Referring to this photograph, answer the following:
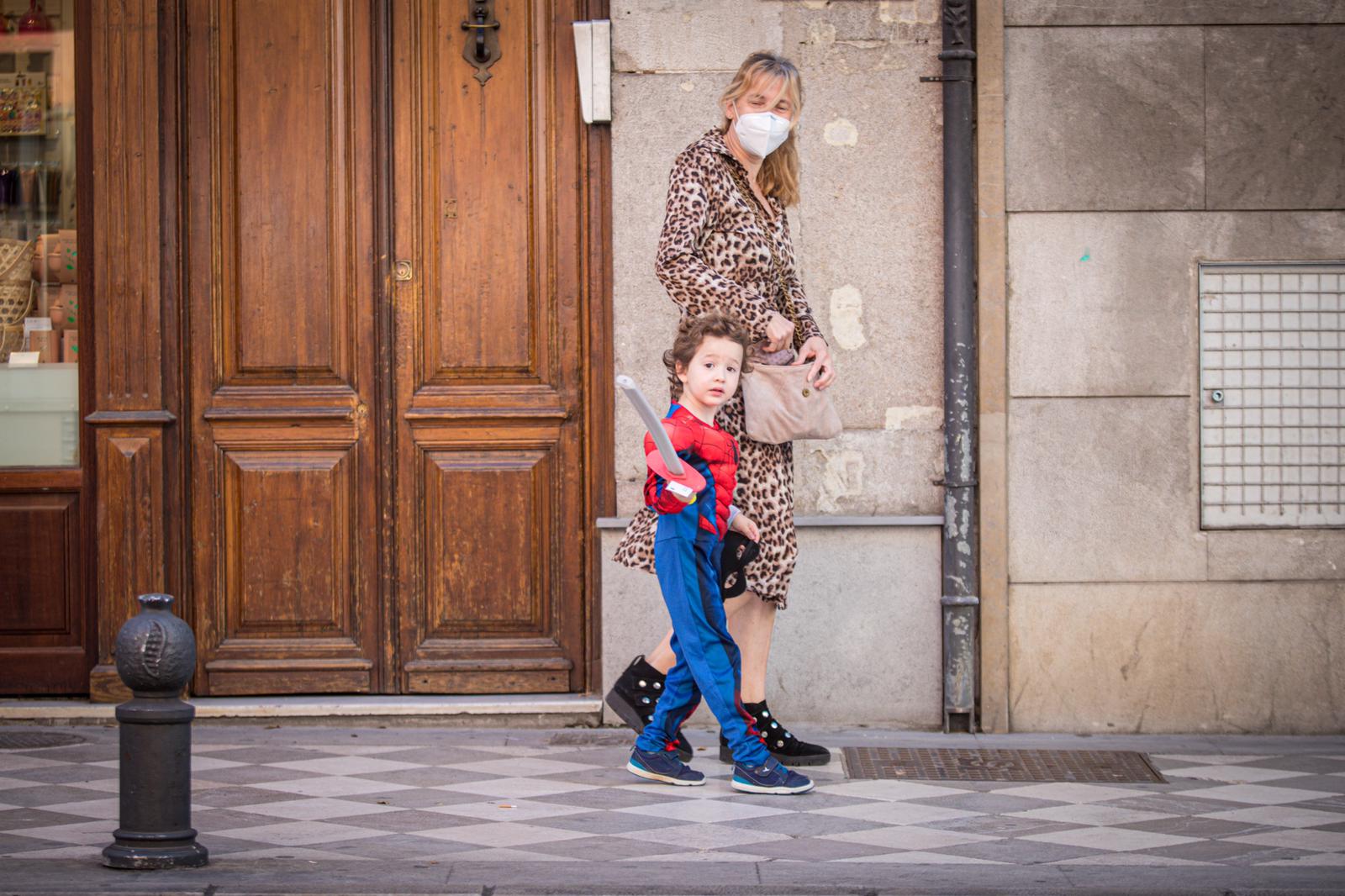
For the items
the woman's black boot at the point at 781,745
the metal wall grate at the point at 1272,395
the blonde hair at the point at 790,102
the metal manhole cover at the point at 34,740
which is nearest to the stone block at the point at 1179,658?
the metal wall grate at the point at 1272,395

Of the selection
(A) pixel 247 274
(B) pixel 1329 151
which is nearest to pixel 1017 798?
(B) pixel 1329 151

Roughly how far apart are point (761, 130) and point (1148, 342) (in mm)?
2065

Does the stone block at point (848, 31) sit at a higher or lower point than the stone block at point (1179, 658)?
higher

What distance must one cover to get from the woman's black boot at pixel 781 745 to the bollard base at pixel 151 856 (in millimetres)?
2111

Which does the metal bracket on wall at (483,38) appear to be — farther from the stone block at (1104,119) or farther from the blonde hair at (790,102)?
the stone block at (1104,119)

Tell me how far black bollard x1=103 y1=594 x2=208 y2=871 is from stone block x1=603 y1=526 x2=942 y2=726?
265cm

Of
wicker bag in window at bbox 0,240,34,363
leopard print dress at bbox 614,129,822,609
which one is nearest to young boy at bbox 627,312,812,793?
leopard print dress at bbox 614,129,822,609

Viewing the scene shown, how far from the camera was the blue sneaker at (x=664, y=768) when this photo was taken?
5.88m

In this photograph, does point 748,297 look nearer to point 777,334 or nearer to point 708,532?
point 777,334

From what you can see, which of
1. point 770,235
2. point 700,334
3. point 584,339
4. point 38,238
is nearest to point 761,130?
point 770,235

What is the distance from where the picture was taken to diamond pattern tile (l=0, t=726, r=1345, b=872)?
4891mm

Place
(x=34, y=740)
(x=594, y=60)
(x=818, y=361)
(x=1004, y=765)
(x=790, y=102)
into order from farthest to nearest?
(x=594, y=60) < (x=34, y=740) < (x=1004, y=765) < (x=790, y=102) < (x=818, y=361)

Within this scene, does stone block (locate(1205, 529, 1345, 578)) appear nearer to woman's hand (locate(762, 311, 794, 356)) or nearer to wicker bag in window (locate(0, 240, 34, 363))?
woman's hand (locate(762, 311, 794, 356))

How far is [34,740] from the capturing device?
6.80 meters
